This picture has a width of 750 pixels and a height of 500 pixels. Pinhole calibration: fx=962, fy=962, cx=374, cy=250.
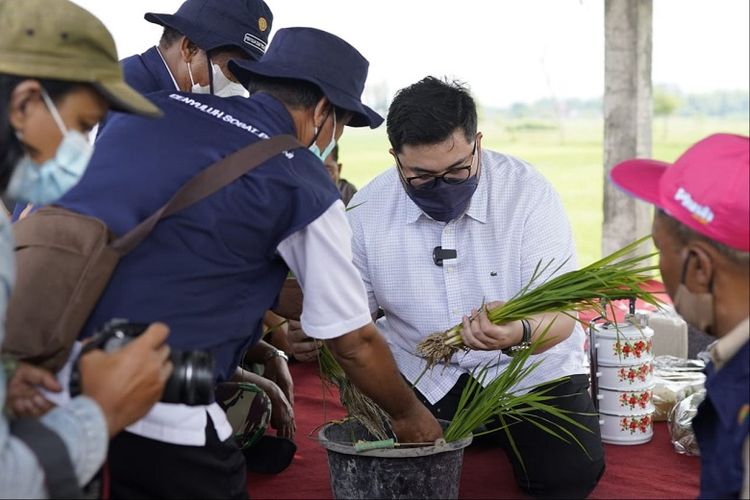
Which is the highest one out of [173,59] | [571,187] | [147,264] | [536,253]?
[173,59]

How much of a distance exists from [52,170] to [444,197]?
1.56 meters

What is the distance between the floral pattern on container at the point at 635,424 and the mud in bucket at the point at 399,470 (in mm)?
1166

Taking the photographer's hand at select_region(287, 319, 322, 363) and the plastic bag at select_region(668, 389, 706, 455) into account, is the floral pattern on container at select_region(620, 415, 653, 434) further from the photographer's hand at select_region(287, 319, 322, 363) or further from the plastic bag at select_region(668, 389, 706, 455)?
the photographer's hand at select_region(287, 319, 322, 363)

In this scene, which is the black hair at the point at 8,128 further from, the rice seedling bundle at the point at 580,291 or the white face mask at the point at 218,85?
the white face mask at the point at 218,85

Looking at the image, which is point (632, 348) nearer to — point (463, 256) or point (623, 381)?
point (623, 381)

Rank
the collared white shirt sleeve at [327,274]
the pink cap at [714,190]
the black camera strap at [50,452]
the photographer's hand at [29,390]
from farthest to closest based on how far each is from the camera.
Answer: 1. the collared white shirt sleeve at [327,274]
2. the pink cap at [714,190]
3. the photographer's hand at [29,390]
4. the black camera strap at [50,452]

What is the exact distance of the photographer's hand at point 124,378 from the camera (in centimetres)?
165

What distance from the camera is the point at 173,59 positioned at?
3479 mm

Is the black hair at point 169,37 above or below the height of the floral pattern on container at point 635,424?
above

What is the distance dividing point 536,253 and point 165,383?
64.4 inches

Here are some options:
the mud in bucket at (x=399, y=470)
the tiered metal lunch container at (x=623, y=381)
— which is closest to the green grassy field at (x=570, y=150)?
the tiered metal lunch container at (x=623, y=381)

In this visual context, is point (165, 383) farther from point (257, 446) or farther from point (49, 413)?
point (257, 446)

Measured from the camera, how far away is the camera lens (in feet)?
5.83

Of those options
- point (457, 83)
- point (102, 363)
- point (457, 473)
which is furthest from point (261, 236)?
point (457, 83)
